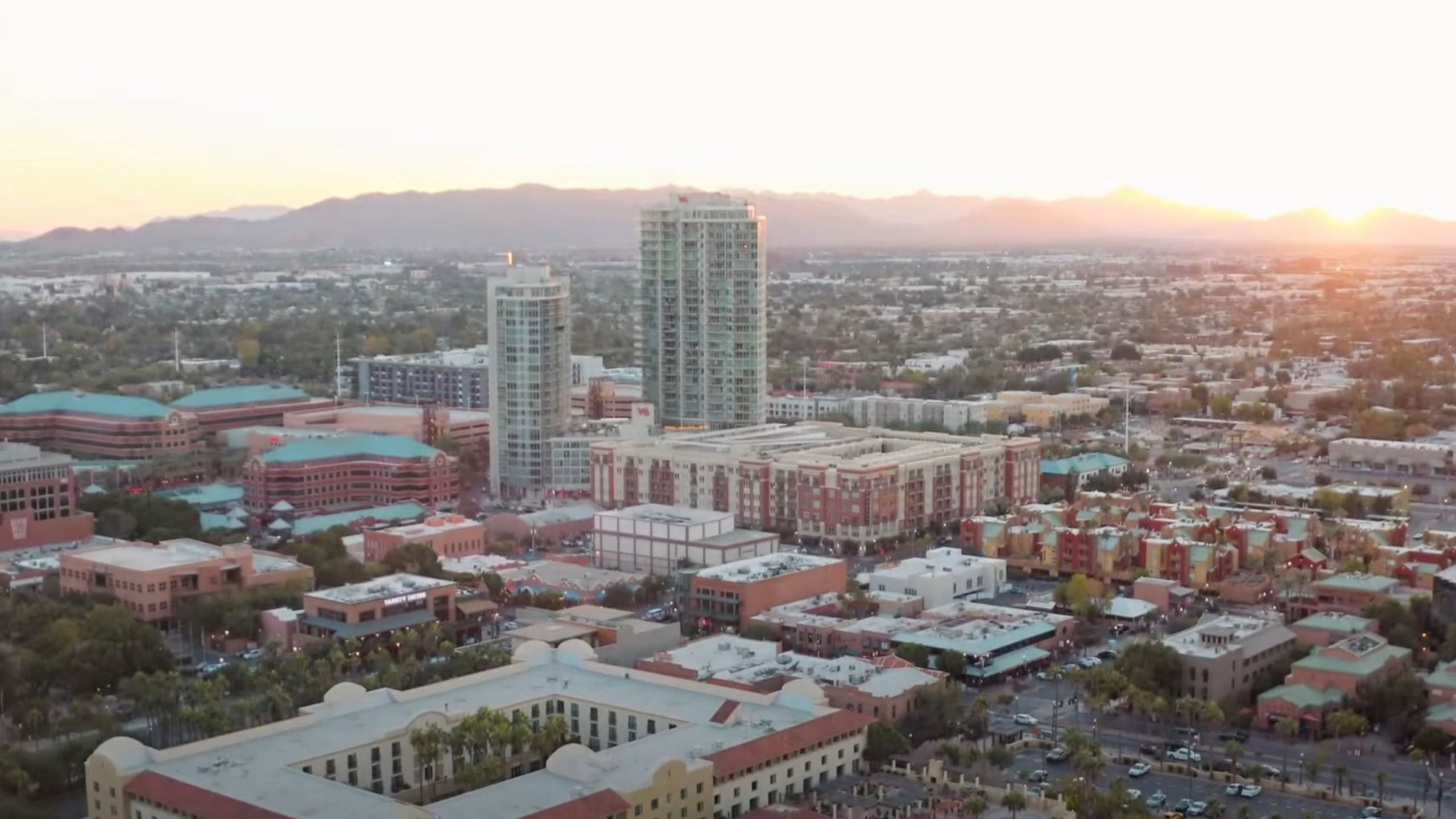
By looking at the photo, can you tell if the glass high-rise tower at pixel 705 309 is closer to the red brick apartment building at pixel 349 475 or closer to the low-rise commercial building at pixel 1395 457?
the red brick apartment building at pixel 349 475

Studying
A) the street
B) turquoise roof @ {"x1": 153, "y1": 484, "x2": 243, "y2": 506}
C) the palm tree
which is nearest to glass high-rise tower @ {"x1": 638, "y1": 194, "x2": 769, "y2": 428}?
turquoise roof @ {"x1": 153, "y1": 484, "x2": 243, "y2": 506}

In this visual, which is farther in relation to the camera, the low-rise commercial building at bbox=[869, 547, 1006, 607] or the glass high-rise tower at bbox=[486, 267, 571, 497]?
the glass high-rise tower at bbox=[486, 267, 571, 497]

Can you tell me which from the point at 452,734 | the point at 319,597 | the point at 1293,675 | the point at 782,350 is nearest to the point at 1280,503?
the point at 1293,675

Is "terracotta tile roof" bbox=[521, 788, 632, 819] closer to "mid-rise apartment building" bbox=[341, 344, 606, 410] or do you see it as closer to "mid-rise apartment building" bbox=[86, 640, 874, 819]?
"mid-rise apartment building" bbox=[86, 640, 874, 819]

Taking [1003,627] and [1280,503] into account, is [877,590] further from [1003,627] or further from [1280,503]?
[1280,503]

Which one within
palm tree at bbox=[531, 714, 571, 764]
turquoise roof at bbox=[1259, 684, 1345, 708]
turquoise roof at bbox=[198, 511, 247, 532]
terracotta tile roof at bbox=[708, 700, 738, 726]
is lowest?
turquoise roof at bbox=[198, 511, 247, 532]

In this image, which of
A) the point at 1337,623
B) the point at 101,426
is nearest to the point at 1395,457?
the point at 1337,623
